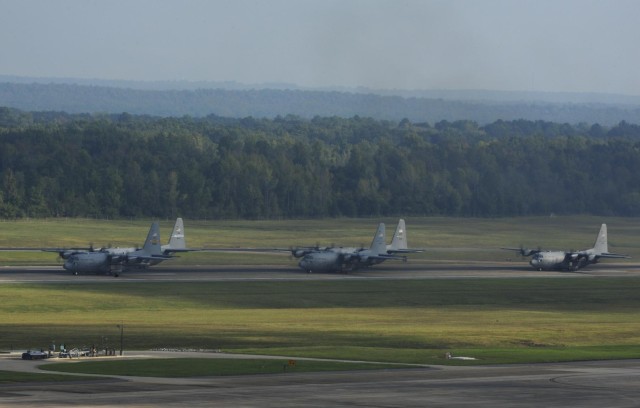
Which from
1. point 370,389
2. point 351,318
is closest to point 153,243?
point 351,318

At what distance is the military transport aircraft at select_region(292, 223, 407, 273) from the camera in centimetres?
16388

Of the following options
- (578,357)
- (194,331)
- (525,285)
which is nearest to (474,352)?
(578,357)

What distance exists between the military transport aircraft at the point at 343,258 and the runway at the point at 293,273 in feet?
3.15

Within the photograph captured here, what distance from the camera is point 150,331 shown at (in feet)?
324

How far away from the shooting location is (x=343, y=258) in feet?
543

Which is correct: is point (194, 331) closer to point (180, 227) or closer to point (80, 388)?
point (80, 388)

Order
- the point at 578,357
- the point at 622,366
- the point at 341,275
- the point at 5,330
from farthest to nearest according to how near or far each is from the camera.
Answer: the point at 341,275 < the point at 5,330 < the point at 578,357 < the point at 622,366

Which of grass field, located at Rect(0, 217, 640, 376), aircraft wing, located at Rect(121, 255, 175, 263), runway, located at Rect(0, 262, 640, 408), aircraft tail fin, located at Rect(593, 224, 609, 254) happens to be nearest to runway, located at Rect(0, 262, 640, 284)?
aircraft wing, located at Rect(121, 255, 175, 263)

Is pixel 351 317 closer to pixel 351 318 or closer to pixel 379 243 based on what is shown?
pixel 351 318

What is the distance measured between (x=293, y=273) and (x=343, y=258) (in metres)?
7.93

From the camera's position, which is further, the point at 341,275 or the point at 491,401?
the point at 341,275

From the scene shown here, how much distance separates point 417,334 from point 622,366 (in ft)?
76.2

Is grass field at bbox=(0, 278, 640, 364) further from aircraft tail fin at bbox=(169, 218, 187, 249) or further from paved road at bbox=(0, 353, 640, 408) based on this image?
aircraft tail fin at bbox=(169, 218, 187, 249)

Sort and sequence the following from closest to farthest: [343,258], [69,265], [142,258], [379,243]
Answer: [69,265]
[142,258]
[343,258]
[379,243]
